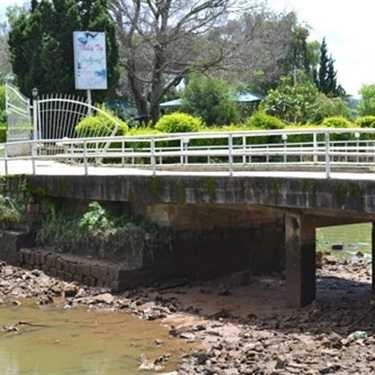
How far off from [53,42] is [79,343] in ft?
74.1

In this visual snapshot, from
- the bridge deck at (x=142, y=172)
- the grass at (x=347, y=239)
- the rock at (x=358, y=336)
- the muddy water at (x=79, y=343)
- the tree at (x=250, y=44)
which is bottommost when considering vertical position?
the muddy water at (x=79, y=343)

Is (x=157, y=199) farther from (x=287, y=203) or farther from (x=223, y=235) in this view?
(x=287, y=203)

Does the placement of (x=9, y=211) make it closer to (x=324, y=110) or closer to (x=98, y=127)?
(x=98, y=127)

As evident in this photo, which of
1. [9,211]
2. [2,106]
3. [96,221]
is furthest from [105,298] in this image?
[2,106]

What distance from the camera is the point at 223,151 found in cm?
1648

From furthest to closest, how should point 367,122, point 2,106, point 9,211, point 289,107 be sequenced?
point 2,106 < point 289,107 < point 367,122 < point 9,211

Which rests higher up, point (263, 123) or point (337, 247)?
point (263, 123)

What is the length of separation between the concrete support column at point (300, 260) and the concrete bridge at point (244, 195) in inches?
0.7

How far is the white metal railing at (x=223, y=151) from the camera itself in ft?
49.2

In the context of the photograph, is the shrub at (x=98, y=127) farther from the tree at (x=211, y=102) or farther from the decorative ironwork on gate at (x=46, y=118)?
the tree at (x=211, y=102)

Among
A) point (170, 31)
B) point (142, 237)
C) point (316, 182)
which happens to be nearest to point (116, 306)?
point (142, 237)

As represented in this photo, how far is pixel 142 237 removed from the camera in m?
17.2

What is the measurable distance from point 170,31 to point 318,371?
115ft

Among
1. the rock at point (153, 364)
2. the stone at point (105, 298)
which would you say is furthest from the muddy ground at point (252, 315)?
the rock at point (153, 364)
